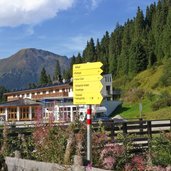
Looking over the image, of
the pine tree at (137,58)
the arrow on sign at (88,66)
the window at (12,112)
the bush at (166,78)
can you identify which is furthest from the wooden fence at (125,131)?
the pine tree at (137,58)

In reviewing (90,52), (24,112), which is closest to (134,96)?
(24,112)

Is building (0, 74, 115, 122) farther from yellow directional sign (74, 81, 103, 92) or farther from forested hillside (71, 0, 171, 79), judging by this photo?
yellow directional sign (74, 81, 103, 92)

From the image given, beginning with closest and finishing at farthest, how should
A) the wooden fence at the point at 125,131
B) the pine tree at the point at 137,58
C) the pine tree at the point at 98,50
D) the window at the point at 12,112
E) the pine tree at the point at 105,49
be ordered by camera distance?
the wooden fence at the point at 125,131 < the window at the point at 12,112 < the pine tree at the point at 137,58 < the pine tree at the point at 105,49 < the pine tree at the point at 98,50

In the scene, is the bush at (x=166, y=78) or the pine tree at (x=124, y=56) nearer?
the bush at (x=166, y=78)

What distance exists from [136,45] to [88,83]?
132m

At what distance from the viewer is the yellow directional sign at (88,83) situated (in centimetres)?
916

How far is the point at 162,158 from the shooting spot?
9.55 m

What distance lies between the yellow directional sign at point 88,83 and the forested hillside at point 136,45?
125665 mm

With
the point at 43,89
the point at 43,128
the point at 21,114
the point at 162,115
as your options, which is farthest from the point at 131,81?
the point at 43,128

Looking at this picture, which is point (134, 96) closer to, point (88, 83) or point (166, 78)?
point (166, 78)

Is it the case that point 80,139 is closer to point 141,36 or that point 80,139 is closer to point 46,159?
point 46,159

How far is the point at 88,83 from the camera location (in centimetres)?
938

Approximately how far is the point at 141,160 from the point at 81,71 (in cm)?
210

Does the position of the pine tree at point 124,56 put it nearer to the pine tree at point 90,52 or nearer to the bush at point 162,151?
the pine tree at point 90,52
